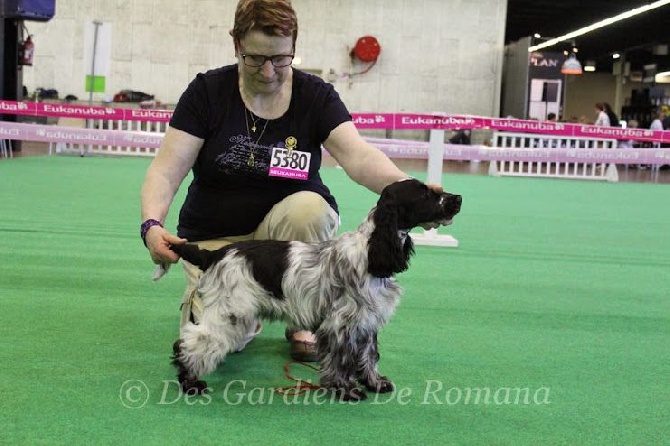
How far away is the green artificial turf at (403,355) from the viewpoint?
2.22m

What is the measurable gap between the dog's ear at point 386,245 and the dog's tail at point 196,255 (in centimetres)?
51

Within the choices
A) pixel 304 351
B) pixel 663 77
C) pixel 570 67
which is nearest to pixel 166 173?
pixel 304 351

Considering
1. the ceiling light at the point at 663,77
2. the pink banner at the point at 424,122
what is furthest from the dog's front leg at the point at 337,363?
the ceiling light at the point at 663,77

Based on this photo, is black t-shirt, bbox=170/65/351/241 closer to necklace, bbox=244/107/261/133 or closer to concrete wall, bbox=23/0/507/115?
necklace, bbox=244/107/261/133

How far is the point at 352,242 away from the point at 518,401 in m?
0.73

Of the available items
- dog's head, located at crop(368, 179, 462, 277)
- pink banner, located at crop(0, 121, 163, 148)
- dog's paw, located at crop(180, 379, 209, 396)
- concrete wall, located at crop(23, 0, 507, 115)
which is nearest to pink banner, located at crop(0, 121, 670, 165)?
pink banner, located at crop(0, 121, 163, 148)

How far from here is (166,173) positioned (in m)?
2.76

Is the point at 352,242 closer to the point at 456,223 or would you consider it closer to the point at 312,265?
the point at 312,265

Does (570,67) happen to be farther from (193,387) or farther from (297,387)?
(193,387)

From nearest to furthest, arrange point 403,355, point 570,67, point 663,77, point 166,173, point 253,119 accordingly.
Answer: point 166,173
point 253,119
point 403,355
point 570,67
point 663,77

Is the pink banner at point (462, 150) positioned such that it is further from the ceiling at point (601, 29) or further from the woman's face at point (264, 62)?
the ceiling at point (601, 29)

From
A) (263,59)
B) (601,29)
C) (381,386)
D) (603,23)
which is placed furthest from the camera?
(601,29)

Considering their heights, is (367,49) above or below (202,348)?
above

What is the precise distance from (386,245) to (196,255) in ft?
2.02
